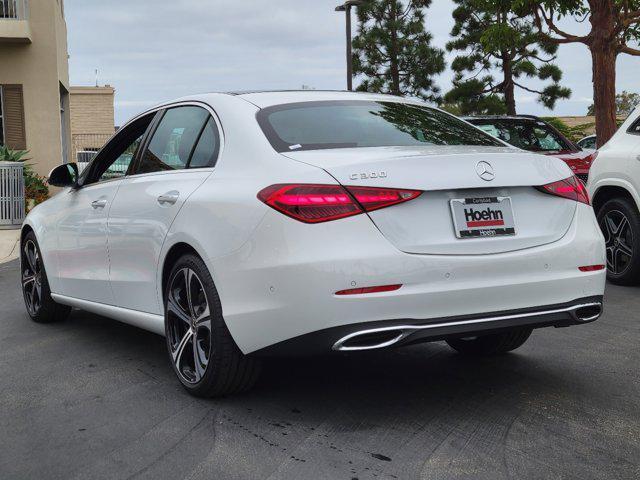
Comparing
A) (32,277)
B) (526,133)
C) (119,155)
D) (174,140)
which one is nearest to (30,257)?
(32,277)

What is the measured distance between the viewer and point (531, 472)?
3508 mm

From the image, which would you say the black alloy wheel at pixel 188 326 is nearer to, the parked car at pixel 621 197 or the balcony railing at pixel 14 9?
the parked car at pixel 621 197

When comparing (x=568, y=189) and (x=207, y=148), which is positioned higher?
(x=207, y=148)

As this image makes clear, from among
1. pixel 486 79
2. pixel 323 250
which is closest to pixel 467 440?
pixel 323 250

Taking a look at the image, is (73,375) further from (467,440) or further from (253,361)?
(467,440)

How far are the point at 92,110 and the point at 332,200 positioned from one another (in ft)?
163

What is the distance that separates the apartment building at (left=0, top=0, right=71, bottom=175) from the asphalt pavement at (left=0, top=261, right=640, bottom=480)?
57.1 feet

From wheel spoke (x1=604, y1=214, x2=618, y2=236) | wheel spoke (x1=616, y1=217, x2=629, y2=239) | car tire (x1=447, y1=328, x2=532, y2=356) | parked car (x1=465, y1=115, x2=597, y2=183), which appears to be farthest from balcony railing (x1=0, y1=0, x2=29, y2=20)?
car tire (x1=447, y1=328, x2=532, y2=356)

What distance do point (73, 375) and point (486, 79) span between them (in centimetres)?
3533

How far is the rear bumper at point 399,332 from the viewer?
12.7ft

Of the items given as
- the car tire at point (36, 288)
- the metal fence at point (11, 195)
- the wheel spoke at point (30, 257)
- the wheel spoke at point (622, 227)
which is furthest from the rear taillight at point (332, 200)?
the metal fence at point (11, 195)

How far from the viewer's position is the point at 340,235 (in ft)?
12.7

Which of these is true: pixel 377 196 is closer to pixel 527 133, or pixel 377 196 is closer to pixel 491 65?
pixel 527 133

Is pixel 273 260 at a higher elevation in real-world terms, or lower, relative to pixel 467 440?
higher
